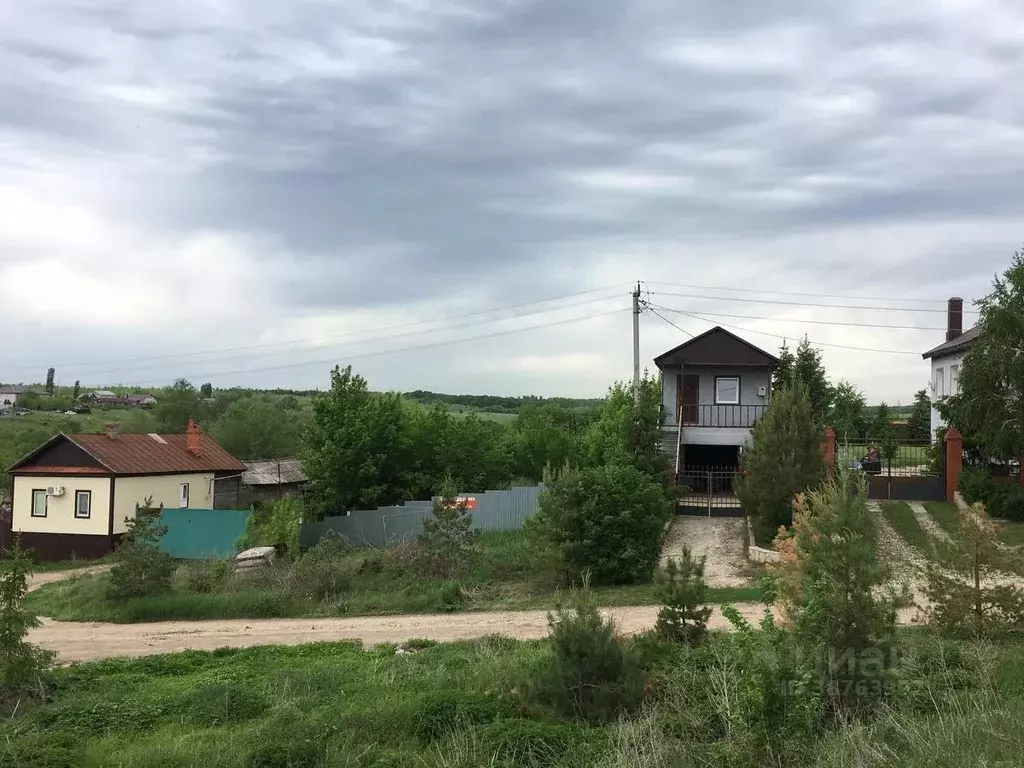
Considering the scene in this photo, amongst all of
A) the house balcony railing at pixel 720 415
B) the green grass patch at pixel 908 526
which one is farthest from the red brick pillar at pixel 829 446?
the house balcony railing at pixel 720 415

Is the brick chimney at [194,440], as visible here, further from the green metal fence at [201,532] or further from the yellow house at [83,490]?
the green metal fence at [201,532]

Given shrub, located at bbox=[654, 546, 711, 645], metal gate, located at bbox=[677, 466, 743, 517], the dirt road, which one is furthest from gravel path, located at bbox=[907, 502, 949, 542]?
shrub, located at bbox=[654, 546, 711, 645]

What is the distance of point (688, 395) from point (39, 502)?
25785mm

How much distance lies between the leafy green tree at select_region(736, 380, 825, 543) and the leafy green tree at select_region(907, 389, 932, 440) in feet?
78.6

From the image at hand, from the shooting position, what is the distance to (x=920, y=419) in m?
43.9

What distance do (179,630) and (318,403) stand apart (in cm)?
1555

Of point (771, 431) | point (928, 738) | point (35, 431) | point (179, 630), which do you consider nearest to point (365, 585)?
point (179, 630)

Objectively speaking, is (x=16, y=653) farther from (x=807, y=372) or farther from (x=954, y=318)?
(x=954, y=318)

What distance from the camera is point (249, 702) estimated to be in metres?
9.84

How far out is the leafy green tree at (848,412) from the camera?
37.8m

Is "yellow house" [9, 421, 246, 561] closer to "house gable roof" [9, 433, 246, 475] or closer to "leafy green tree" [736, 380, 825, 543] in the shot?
"house gable roof" [9, 433, 246, 475]

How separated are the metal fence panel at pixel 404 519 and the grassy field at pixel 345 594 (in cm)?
463

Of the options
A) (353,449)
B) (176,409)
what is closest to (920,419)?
(353,449)

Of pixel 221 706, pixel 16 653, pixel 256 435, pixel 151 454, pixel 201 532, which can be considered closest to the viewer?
pixel 221 706
